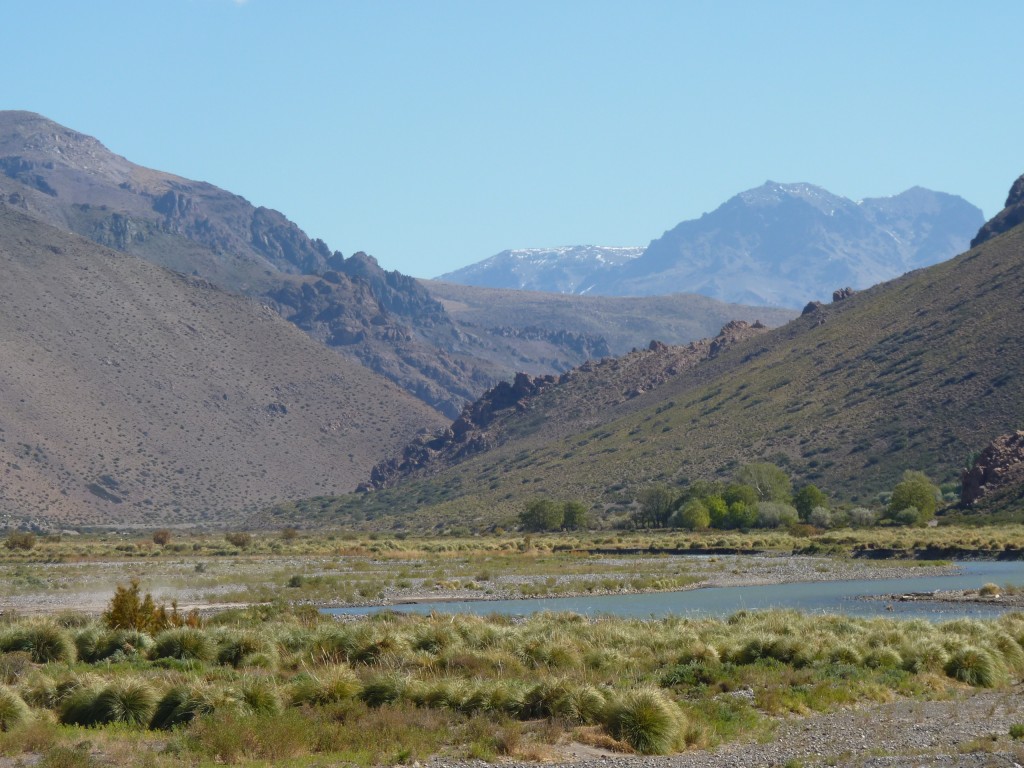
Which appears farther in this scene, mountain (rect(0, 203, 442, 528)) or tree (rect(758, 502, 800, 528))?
mountain (rect(0, 203, 442, 528))

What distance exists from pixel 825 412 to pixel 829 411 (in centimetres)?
34

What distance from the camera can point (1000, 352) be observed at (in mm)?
100938

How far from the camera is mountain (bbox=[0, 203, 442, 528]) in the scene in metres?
140

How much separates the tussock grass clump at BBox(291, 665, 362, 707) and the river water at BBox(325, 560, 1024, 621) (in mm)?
15647

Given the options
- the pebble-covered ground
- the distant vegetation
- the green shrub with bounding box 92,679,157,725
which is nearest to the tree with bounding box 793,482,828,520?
the distant vegetation

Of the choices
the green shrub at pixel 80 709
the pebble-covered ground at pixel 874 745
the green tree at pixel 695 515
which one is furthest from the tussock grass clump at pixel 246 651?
the green tree at pixel 695 515

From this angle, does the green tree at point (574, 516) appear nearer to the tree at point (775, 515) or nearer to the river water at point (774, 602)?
the tree at point (775, 515)

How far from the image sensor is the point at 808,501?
8825 centimetres

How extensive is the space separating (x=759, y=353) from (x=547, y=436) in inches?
1101

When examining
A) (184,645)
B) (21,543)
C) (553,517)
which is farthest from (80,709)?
(553,517)

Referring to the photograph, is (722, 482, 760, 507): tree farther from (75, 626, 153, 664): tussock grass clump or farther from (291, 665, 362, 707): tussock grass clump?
(291, 665, 362, 707): tussock grass clump

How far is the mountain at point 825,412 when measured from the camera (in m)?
97.9

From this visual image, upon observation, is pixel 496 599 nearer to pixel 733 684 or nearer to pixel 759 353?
pixel 733 684

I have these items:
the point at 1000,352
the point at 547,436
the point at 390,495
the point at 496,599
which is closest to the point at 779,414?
the point at 1000,352
